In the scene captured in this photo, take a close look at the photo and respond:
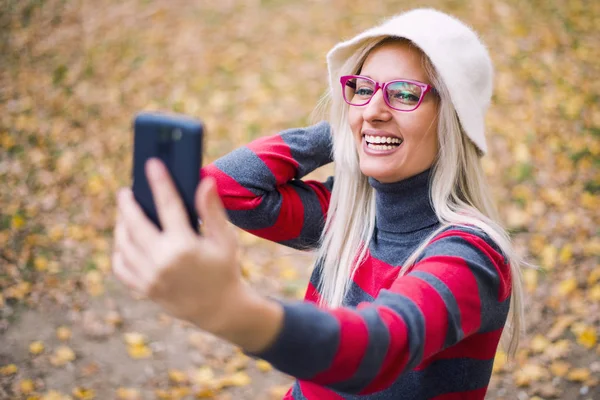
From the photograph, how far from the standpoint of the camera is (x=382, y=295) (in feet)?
4.16

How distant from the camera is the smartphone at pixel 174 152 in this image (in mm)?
1015

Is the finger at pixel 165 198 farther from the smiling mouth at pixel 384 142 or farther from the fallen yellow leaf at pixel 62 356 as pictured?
the fallen yellow leaf at pixel 62 356

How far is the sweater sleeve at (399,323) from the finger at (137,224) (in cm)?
28

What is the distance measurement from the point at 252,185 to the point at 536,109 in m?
4.77

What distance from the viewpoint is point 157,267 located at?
0.92 metres

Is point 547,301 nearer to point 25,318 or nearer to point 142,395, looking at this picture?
point 142,395

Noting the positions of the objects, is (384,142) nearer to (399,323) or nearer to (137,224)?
(399,323)

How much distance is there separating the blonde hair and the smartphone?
2.54ft

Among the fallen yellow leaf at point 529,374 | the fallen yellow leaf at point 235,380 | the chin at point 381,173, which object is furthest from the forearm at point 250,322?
the fallen yellow leaf at point 529,374

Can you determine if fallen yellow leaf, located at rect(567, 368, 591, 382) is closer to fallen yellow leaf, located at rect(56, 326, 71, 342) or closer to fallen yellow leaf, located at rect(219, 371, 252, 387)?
fallen yellow leaf, located at rect(219, 371, 252, 387)

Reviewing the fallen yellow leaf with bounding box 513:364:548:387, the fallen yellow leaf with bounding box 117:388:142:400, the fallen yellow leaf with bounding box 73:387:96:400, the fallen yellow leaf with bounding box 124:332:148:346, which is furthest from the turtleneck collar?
the fallen yellow leaf with bounding box 124:332:148:346

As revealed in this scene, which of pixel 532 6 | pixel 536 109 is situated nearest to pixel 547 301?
pixel 536 109

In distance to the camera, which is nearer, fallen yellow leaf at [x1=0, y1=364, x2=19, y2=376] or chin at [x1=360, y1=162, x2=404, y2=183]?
chin at [x1=360, y1=162, x2=404, y2=183]

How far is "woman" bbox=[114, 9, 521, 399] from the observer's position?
0.98 meters
